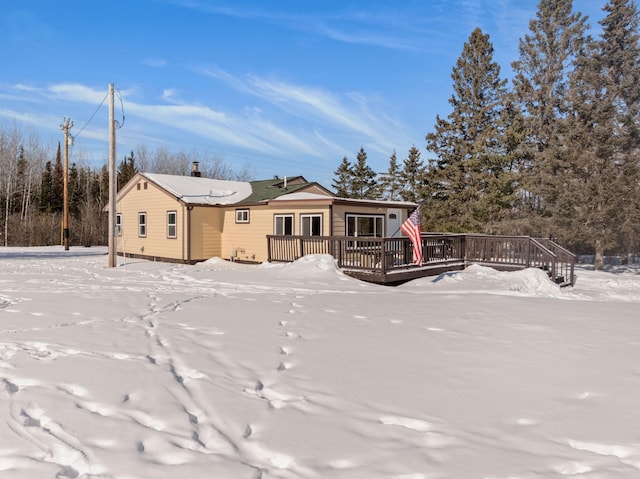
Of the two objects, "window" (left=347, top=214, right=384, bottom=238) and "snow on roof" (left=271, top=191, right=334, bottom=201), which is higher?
"snow on roof" (left=271, top=191, right=334, bottom=201)

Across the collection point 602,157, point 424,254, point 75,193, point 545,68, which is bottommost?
point 424,254

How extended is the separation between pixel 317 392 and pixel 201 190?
1813cm

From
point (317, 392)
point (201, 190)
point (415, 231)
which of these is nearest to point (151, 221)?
point (201, 190)

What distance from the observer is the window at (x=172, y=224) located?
19.2m

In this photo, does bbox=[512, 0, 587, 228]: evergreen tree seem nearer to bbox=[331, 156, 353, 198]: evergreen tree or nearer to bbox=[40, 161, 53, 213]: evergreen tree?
bbox=[331, 156, 353, 198]: evergreen tree

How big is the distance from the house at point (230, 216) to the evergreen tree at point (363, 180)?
20.8m

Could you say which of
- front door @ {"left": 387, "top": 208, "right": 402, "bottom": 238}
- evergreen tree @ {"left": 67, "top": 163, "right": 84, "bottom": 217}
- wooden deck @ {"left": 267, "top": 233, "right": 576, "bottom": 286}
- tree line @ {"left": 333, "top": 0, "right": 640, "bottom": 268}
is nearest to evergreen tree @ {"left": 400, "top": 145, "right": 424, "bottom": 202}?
tree line @ {"left": 333, "top": 0, "right": 640, "bottom": 268}

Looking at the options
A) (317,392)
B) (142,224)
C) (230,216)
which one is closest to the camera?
(317,392)

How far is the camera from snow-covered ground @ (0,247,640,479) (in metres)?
2.69

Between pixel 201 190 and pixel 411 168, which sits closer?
pixel 201 190

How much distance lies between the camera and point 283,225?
694 inches

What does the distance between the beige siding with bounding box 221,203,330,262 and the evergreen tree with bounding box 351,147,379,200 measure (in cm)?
2423

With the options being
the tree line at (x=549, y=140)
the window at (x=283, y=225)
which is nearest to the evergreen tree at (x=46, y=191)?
the window at (x=283, y=225)

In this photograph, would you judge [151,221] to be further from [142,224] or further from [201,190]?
[201,190]
